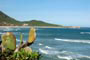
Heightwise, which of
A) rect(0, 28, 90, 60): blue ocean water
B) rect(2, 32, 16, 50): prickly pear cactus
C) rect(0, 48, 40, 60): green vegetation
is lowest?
rect(0, 28, 90, 60): blue ocean water

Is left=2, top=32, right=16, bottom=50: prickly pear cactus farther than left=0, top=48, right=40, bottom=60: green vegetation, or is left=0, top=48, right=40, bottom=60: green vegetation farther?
left=2, top=32, right=16, bottom=50: prickly pear cactus

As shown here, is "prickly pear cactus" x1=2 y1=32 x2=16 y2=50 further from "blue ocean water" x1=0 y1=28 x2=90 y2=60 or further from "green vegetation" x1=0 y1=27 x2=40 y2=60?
"blue ocean water" x1=0 y1=28 x2=90 y2=60

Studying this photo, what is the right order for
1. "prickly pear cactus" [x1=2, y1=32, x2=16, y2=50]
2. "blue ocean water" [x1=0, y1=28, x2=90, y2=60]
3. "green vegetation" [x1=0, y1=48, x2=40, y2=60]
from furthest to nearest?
"blue ocean water" [x1=0, y1=28, x2=90, y2=60] → "prickly pear cactus" [x1=2, y1=32, x2=16, y2=50] → "green vegetation" [x1=0, y1=48, x2=40, y2=60]

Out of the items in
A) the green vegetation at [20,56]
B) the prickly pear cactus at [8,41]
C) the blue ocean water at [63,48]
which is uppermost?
the prickly pear cactus at [8,41]

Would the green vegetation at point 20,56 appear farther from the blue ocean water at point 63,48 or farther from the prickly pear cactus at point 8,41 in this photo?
the blue ocean water at point 63,48

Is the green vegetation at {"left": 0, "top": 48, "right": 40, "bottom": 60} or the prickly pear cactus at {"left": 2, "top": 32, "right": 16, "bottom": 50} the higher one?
the prickly pear cactus at {"left": 2, "top": 32, "right": 16, "bottom": 50}

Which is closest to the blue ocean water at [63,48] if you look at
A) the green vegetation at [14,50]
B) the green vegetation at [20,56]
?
the green vegetation at [14,50]

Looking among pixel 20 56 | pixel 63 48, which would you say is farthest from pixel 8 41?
pixel 63 48

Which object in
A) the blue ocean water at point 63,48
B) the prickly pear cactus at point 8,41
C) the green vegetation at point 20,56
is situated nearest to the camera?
the green vegetation at point 20,56

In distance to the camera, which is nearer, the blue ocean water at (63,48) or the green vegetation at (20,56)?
the green vegetation at (20,56)

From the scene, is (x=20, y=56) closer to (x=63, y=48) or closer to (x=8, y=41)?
(x=8, y=41)

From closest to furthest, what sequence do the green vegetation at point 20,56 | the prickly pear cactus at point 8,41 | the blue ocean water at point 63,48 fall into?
the green vegetation at point 20,56, the prickly pear cactus at point 8,41, the blue ocean water at point 63,48

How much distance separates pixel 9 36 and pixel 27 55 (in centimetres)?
115

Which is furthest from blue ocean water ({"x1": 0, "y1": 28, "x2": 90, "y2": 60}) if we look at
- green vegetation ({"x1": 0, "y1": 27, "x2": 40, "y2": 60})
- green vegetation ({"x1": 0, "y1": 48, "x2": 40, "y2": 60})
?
green vegetation ({"x1": 0, "y1": 48, "x2": 40, "y2": 60})
